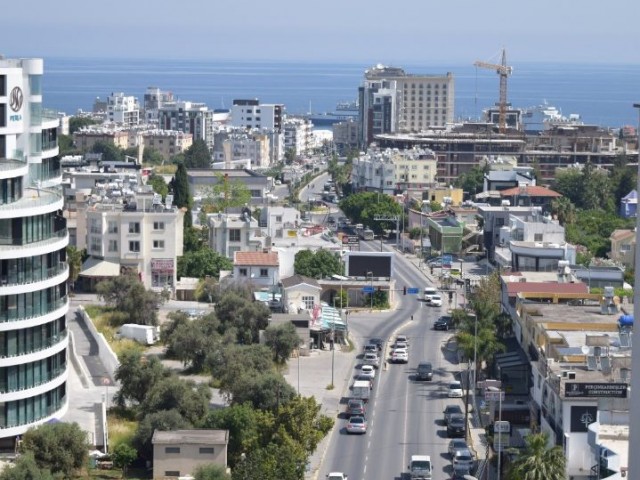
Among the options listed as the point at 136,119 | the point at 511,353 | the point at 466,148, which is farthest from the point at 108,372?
the point at 136,119

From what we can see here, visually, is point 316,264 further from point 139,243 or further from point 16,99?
point 16,99

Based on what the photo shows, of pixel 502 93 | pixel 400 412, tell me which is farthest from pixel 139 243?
pixel 502 93

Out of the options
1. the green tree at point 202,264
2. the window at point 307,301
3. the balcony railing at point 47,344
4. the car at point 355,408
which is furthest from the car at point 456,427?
the green tree at point 202,264

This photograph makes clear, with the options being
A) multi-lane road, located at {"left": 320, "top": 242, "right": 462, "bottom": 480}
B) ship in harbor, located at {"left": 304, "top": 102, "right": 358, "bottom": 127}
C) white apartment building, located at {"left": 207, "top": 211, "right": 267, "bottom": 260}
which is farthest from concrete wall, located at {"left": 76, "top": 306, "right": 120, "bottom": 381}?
ship in harbor, located at {"left": 304, "top": 102, "right": 358, "bottom": 127}

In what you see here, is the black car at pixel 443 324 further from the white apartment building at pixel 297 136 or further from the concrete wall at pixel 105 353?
the white apartment building at pixel 297 136

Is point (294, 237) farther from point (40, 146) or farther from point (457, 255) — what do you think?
point (40, 146)

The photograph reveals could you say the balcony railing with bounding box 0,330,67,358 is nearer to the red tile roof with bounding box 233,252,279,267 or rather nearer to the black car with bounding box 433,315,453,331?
the black car with bounding box 433,315,453,331
